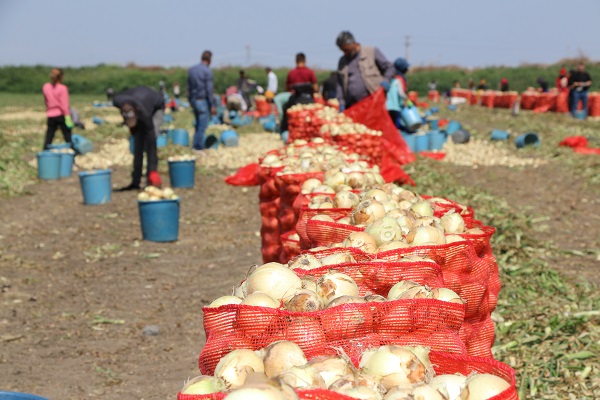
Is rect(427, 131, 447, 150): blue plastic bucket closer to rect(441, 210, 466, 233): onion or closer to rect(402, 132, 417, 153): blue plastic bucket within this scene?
rect(402, 132, 417, 153): blue plastic bucket

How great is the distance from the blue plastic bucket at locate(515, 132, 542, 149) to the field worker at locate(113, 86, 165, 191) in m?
9.82

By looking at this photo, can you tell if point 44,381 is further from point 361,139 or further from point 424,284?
point 361,139

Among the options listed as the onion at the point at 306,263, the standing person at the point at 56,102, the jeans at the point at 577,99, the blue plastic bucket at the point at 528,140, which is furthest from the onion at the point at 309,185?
the jeans at the point at 577,99

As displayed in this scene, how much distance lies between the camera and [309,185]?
544cm

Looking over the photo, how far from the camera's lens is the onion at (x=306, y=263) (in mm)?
2936

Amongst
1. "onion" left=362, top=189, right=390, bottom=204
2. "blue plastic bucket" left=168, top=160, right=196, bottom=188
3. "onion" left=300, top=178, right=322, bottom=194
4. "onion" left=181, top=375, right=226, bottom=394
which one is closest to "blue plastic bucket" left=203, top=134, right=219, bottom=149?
"blue plastic bucket" left=168, top=160, right=196, bottom=188

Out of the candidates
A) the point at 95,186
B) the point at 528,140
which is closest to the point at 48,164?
the point at 95,186

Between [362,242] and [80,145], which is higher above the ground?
[362,242]

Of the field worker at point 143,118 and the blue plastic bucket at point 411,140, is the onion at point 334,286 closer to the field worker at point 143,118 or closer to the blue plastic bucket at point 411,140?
the field worker at point 143,118

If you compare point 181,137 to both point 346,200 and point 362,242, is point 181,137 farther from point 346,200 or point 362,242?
point 362,242

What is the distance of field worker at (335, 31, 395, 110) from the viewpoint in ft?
36.7

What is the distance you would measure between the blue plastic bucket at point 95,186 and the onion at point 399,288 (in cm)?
939

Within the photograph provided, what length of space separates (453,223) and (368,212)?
46cm

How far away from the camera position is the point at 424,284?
2.80 m
